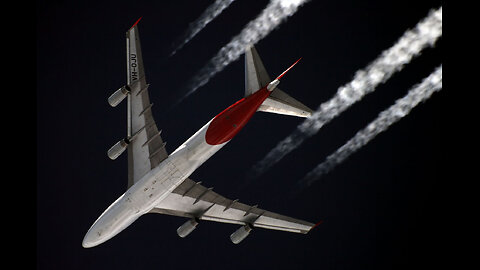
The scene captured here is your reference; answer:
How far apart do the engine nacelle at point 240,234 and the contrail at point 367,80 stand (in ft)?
15.7

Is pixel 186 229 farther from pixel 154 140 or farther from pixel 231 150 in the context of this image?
pixel 231 150

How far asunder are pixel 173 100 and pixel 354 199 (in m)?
15.0

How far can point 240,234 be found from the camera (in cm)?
3359

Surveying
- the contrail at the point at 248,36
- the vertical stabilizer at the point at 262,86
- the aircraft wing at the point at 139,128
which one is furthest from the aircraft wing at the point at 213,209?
the contrail at the point at 248,36

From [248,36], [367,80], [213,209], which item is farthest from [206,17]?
[213,209]

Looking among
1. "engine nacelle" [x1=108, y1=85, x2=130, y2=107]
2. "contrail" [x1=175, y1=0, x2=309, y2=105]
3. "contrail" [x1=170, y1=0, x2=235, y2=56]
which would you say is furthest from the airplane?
"contrail" [x1=170, y1=0, x2=235, y2=56]

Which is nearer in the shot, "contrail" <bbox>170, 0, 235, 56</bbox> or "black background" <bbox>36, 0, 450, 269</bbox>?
"contrail" <bbox>170, 0, 235, 56</bbox>

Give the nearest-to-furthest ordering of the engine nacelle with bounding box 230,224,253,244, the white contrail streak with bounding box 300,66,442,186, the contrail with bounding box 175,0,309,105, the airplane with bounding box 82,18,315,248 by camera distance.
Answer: the airplane with bounding box 82,18,315,248 < the engine nacelle with bounding box 230,224,253,244 < the white contrail streak with bounding box 300,66,442,186 < the contrail with bounding box 175,0,309,105

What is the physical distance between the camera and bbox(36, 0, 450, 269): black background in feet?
132

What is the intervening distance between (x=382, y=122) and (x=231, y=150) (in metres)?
11.3

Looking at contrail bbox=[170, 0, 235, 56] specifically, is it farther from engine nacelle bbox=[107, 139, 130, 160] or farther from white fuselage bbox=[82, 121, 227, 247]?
white fuselage bbox=[82, 121, 227, 247]

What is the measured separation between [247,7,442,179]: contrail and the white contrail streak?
2486 millimetres

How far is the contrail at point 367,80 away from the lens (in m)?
32.4

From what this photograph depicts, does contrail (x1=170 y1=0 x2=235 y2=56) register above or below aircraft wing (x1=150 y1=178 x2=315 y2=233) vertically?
above
